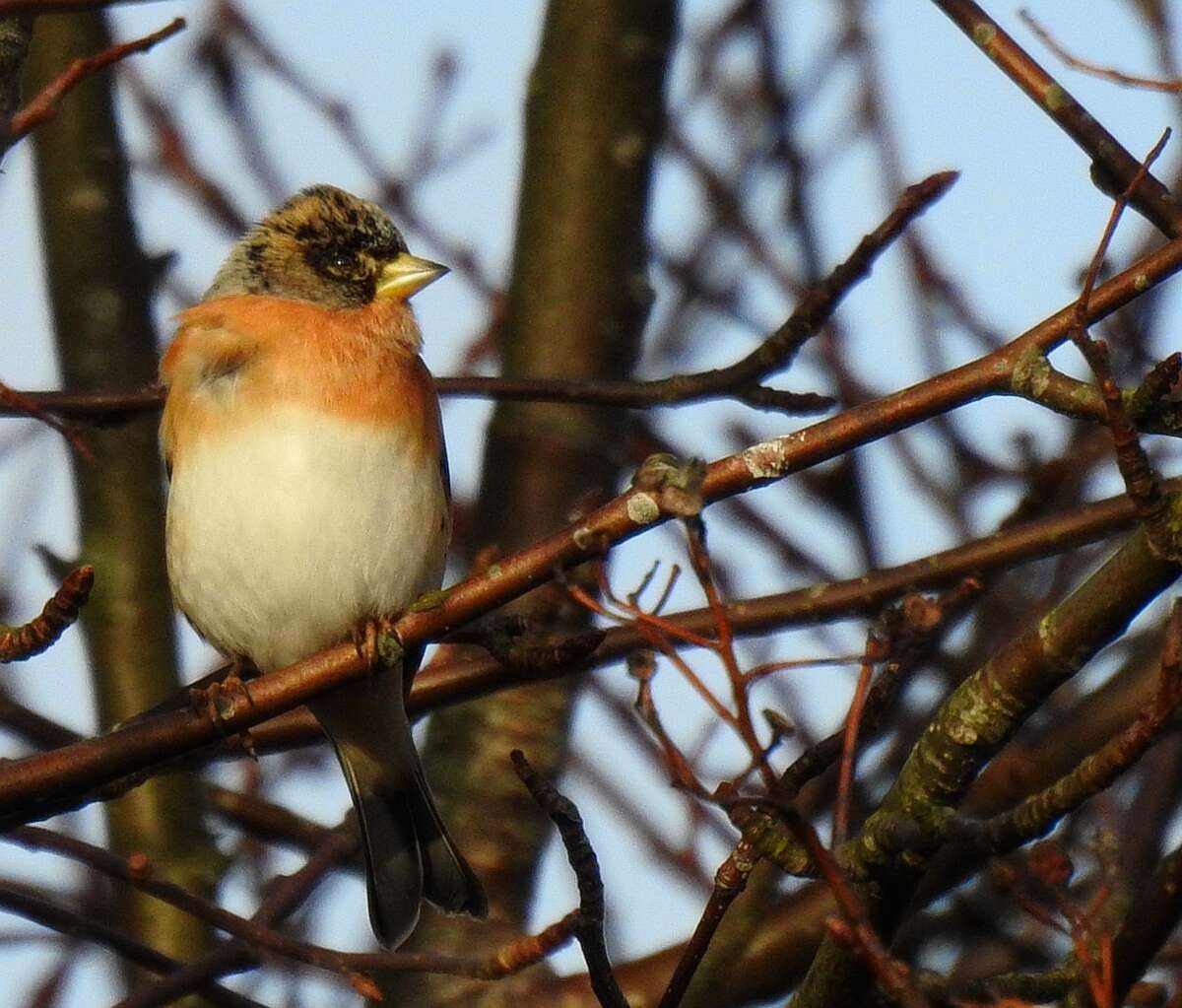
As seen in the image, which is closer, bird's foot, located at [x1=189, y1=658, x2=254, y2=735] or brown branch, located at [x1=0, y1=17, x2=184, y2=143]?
brown branch, located at [x1=0, y1=17, x2=184, y2=143]

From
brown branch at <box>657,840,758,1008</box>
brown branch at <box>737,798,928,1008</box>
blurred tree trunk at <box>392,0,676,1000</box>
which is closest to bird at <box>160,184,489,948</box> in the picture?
blurred tree trunk at <box>392,0,676,1000</box>

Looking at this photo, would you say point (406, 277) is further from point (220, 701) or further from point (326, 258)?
point (220, 701)

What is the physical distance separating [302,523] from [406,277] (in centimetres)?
108

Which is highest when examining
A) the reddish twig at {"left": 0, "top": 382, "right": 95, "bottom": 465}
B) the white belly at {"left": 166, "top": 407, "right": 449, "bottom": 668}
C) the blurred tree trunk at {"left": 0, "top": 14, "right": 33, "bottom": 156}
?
the blurred tree trunk at {"left": 0, "top": 14, "right": 33, "bottom": 156}

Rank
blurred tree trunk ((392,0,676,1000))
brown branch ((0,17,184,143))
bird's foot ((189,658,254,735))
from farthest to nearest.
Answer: blurred tree trunk ((392,0,676,1000))
bird's foot ((189,658,254,735))
brown branch ((0,17,184,143))

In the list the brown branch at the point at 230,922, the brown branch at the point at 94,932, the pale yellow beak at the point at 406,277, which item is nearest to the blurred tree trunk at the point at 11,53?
the brown branch at the point at 230,922

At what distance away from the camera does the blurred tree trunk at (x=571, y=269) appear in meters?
5.81

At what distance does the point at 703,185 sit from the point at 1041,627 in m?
3.92

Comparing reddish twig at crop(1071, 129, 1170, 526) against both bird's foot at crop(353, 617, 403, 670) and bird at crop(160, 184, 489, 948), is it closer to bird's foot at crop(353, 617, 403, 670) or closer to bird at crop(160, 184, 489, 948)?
bird's foot at crop(353, 617, 403, 670)

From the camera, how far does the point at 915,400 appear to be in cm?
286

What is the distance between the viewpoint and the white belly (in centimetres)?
444

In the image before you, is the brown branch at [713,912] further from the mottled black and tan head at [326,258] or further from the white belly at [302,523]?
the mottled black and tan head at [326,258]

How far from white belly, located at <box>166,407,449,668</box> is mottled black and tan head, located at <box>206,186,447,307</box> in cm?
77

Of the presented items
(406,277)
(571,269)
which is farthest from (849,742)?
(571,269)
